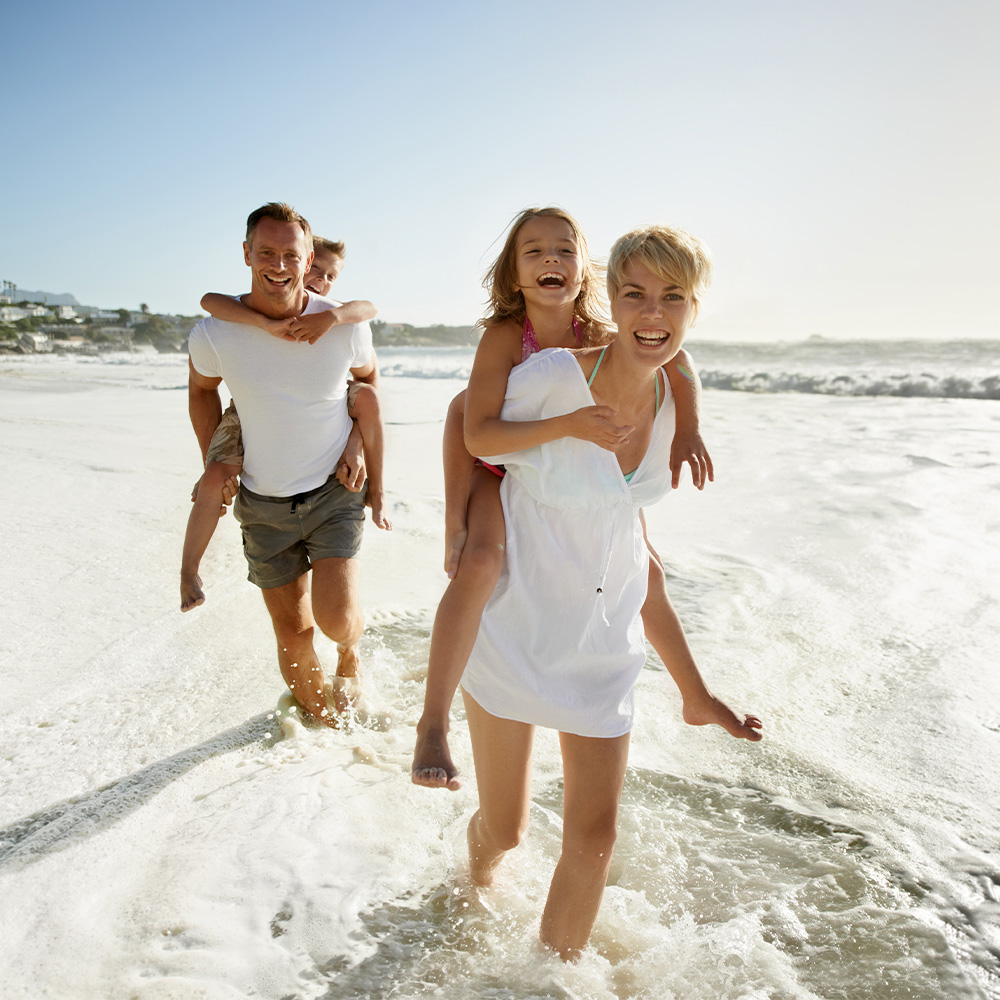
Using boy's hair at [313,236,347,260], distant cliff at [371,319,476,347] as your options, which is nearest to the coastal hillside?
distant cliff at [371,319,476,347]

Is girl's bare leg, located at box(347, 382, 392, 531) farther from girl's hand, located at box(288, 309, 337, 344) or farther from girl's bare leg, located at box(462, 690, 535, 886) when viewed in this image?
girl's bare leg, located at box(462, 690, 535, 886)

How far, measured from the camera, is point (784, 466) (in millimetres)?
9594

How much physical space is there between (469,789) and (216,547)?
3.35m

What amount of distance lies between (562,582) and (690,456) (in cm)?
59

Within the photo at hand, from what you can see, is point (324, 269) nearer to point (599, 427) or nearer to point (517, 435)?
point (517, 435)

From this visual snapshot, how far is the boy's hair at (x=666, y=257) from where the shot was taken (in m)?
2.24

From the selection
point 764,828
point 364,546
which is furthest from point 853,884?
point 364,546

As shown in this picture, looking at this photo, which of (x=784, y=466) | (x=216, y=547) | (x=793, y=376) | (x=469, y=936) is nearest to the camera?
(x=469, y=936)

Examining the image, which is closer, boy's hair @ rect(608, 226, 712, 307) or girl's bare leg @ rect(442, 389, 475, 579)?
boy's hair @ rect(608, 226, 712, 307)

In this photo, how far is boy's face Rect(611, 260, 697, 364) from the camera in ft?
7.40

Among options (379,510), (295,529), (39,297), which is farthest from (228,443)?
(39,297)

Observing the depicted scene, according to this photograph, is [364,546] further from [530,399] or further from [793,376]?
[793,376]

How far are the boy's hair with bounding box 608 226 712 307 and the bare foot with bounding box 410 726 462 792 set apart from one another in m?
1.35

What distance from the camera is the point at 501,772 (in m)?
2.46
